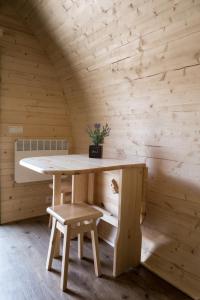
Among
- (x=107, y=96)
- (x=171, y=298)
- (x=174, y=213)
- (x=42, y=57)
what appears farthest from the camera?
(x=42, y=57)

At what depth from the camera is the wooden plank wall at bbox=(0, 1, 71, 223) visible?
2.90 metres

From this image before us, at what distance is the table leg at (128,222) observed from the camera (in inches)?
79.7

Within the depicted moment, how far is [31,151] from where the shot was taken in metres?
3.07

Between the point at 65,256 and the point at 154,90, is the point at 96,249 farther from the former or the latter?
the point at 154,90

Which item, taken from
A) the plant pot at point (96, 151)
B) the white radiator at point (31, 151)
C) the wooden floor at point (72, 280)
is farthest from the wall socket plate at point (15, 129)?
the wooden floor at point (72, 280)

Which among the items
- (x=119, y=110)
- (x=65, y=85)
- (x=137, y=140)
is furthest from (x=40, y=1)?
(x=137, y=140)

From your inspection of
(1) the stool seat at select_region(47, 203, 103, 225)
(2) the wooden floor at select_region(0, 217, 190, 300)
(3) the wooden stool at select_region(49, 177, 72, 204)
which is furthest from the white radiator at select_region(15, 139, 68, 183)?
(1) the stool seat at select_region(47, 203, 103, 225)

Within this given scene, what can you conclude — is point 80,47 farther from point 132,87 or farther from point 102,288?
point 102,288

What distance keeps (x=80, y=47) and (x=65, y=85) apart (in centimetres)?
84

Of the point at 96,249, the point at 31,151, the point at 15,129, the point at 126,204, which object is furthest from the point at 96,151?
the point at 15,129

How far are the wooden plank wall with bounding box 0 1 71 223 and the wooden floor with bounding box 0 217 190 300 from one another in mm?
741

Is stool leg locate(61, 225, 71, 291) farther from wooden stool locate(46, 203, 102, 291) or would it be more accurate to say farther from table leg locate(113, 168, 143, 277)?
table leg locate(113, 168, 143, 277)

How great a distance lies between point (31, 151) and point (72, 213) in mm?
1415

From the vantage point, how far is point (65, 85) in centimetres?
320
